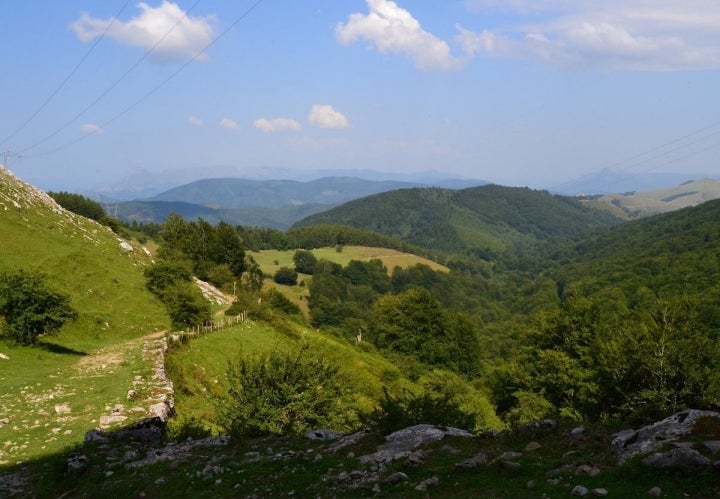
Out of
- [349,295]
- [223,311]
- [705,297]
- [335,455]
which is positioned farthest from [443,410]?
[349,295]

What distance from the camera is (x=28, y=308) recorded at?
111ft

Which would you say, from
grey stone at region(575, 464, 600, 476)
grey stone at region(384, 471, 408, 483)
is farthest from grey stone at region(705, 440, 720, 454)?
grey stone at region(384, 471, 408, 483)

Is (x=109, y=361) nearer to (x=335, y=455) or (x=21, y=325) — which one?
(x=21, y=325)

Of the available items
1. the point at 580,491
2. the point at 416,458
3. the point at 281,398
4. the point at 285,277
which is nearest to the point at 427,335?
the point at 281,398

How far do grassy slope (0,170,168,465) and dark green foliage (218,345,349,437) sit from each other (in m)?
6.98

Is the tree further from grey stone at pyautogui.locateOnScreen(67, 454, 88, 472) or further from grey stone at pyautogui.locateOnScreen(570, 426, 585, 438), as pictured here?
grey stone at pyautogui.locateOnScreen(570, 426, 585, 438)

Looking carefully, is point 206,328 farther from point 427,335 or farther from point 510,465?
point 427,335

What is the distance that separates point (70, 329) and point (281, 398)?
2826 cm

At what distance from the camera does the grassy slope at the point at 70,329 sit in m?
21.7

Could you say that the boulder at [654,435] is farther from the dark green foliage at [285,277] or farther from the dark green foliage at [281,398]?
the dark green foliage at [285,277]

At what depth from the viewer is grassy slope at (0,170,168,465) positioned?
2169 centimetres

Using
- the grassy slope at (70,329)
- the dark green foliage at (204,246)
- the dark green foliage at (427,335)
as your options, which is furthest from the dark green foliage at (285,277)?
the grassy slope at (70,329)

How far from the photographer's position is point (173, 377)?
31.4 m

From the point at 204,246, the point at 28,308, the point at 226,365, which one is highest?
the point at 204,246
